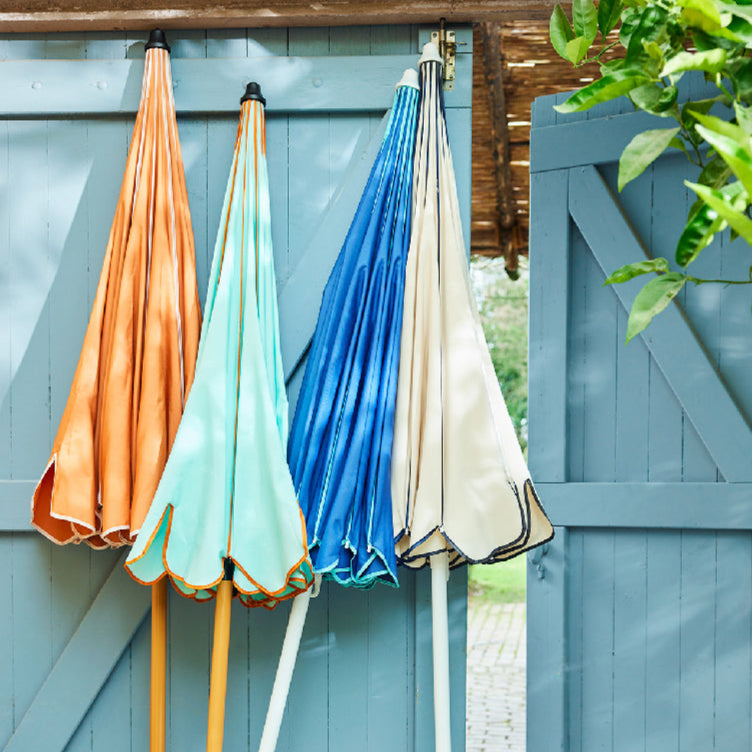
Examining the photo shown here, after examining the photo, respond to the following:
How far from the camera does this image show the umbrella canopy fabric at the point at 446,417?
64.4 inches

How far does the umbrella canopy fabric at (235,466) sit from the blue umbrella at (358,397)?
0.25 feet

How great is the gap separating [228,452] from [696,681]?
4.24 ft

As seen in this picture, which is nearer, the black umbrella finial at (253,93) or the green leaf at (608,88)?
the green leaf at (608,88)

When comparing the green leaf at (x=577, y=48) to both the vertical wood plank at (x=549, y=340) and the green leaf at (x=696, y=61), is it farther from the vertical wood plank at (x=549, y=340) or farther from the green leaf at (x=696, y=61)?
the vertical wood plank at (x=549, y=340)

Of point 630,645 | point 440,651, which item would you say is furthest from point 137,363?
point 630,645

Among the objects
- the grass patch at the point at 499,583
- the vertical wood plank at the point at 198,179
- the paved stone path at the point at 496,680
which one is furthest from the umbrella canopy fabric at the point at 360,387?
the grass patch at the point at 499,583

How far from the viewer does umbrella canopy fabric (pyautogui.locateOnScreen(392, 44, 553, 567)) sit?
1.64m

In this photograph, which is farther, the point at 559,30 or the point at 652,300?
the point at 559,30

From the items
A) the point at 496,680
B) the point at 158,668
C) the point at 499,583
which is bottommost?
the point at 499,583

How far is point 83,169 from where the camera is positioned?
6.57 feet

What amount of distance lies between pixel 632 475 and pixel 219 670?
3.62 ft

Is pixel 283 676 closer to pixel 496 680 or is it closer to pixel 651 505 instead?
pixel 651 505

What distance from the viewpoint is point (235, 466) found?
164 cm

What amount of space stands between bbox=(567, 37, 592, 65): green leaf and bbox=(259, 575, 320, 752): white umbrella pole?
44.0 inches
